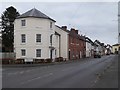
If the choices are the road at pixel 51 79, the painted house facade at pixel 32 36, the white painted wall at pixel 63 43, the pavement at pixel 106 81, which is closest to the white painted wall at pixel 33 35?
the painted house facade at pixel 32 36

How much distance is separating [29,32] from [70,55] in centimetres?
2241

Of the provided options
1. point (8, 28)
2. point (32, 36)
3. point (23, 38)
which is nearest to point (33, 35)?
point (32, 36)

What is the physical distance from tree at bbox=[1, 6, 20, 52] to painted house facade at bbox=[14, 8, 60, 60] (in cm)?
2656

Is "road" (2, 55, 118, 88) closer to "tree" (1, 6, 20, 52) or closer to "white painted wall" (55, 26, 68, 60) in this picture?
"white painted wall" (55, 26, 68, 60)

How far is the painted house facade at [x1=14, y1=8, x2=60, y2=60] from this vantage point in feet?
178

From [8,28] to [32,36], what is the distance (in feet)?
113

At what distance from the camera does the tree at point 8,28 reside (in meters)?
82.8

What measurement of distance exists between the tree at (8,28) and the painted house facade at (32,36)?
87.1 feet

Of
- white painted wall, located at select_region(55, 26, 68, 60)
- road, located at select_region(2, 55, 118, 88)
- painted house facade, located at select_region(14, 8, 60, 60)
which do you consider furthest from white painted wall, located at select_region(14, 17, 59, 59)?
road, located at select_region(2, 55, 118, 88)

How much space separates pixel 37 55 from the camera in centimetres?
5431

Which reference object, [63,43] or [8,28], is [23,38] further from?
[8,28]

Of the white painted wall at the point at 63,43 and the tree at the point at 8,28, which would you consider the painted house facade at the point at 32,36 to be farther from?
the tree at the point at 8,28

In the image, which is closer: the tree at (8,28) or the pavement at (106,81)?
the pavement at (106,81)

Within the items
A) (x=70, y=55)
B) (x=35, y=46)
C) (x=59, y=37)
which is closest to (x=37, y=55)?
(x=35, y=46)
